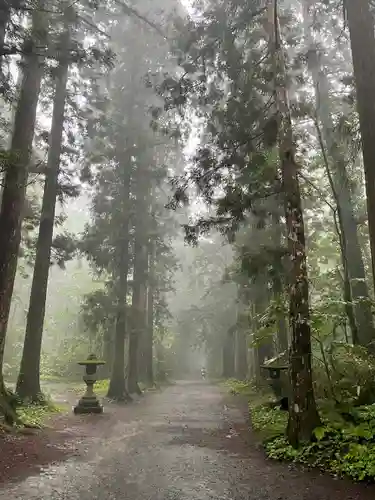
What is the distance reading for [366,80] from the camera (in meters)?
6.34

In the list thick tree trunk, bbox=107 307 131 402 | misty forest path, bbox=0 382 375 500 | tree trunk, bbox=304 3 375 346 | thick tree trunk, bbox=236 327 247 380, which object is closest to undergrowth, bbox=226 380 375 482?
misty forest path, bbox=0 382 375 500

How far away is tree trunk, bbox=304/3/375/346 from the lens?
1144cm

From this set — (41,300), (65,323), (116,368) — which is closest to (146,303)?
(116,368)

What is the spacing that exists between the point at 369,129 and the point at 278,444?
17.4ft

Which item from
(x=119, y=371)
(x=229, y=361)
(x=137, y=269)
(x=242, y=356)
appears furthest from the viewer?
(x=229, y=361)

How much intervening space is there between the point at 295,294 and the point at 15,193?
6332 mm

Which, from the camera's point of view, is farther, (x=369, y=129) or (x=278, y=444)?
(x=278, y=444)

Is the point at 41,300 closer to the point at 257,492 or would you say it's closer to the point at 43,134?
the point at 43,134

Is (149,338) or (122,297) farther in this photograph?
(149,338)

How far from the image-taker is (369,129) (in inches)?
242

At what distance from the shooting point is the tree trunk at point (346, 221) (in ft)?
37.5

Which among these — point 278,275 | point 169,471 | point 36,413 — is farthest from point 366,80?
point 36,413

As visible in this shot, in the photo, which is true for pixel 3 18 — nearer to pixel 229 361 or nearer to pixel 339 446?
pixel 339 446

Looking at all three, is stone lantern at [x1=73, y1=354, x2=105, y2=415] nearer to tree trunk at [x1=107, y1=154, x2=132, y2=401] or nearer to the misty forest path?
the misty forest path
